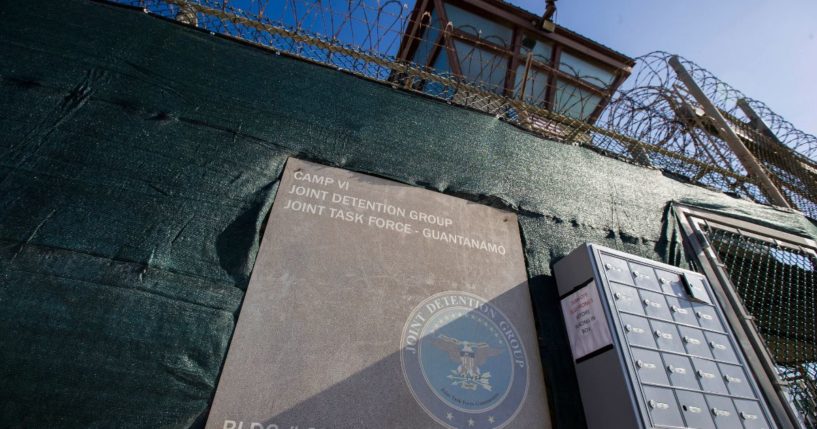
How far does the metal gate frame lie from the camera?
331cm

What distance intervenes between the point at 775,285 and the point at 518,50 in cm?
573

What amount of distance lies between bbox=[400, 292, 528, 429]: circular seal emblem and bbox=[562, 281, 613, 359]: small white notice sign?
1.44 ft

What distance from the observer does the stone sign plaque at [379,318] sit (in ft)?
8.07

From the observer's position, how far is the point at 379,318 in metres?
2.86

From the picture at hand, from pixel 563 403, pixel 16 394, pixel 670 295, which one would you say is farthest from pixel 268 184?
pixel 670 295

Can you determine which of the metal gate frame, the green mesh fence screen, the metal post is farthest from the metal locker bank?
the metal post

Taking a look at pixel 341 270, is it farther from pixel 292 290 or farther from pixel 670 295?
pixel 670 295

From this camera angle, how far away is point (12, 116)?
113 inches

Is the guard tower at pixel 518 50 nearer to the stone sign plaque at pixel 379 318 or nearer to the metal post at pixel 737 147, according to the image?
the metal post at pixel 737 147

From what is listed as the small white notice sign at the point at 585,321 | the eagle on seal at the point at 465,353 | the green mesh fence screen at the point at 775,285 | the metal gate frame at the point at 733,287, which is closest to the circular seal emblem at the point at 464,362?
the eagle on seal at the point at 465,353

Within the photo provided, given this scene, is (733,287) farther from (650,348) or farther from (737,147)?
(737,147)

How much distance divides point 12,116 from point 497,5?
26.4ft

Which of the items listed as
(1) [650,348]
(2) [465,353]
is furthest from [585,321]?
(2) [465,353]

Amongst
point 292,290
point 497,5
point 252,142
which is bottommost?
point 292,290
